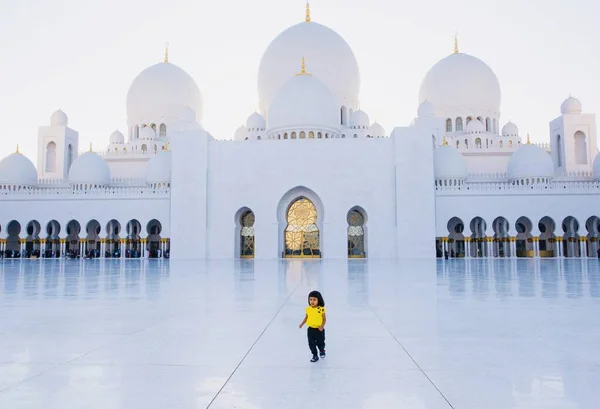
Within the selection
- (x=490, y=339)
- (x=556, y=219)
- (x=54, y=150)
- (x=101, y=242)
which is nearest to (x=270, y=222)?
(x=101, y=242)

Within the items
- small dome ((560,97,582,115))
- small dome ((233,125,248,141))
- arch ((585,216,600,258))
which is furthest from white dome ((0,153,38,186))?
small dome ((560,97,582,115))

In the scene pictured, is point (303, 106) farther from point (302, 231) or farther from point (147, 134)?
point (147, 134)

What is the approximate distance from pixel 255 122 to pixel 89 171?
8.08m

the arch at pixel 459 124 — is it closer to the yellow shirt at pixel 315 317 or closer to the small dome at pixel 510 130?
the small dome at pixel 510 130

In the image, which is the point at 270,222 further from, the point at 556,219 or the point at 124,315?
the point at 124,315

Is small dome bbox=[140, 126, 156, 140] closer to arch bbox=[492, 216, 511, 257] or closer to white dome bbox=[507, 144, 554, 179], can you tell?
arch bbox=[492, 216, 511, 257]

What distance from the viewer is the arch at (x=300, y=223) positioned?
21.8 metres

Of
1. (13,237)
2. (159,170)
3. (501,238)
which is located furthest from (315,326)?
(13,237)

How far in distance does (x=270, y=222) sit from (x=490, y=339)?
18231 millimetres

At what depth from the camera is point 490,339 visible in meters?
3.38

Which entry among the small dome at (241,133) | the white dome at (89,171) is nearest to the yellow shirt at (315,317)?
the white dome at (89,171)

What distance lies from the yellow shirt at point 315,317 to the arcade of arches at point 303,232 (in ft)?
60.7

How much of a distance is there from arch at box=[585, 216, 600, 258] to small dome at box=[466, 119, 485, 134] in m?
7.03

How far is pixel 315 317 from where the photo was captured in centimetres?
298
